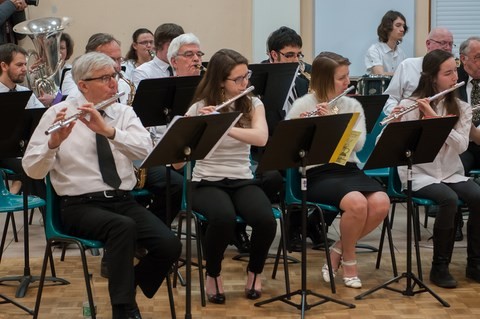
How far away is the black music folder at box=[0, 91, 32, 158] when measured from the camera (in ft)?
13.1

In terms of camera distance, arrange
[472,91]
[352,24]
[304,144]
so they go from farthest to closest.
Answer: [352,24] < [472,91] < [304,144]

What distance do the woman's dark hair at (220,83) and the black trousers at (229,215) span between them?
1.18ft

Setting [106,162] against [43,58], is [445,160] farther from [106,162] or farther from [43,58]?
[43,58]

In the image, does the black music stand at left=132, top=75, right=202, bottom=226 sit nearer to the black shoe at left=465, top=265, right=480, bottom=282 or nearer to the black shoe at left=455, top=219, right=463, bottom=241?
the black shoe at left=465, top=265, right=480, bottom=282

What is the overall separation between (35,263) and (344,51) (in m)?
4.36

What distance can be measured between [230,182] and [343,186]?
0.64 metres

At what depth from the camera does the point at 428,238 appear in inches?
226

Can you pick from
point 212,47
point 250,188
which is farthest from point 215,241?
point 212,47

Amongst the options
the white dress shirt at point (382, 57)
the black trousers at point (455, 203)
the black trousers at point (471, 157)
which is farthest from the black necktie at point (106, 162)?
the white dress shirt at point (382, 57)

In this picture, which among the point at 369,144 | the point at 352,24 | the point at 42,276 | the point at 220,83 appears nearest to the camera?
the point at 42,276

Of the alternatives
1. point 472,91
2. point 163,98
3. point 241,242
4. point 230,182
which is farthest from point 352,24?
point 230,182

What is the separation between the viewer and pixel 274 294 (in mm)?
4500

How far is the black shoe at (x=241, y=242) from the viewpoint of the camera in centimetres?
532

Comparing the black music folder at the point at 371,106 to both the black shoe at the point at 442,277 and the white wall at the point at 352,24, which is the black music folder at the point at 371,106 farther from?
the white wall at the point at 352,24
